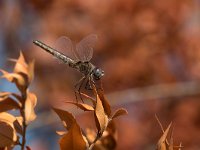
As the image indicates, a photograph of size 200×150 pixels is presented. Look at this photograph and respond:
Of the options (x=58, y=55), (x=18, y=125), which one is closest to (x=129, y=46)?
(x=58, y=55)

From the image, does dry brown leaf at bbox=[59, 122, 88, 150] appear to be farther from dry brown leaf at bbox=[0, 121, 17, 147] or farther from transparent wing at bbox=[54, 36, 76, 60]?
transparent wing at bbox=[54, 36, 76, 60]

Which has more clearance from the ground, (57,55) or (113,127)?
(57,55)

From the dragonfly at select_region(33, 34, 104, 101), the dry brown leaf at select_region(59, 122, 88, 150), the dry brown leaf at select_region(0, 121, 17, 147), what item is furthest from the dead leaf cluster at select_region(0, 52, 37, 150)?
the dragonfly at select_region(33, 34, 104, 101)

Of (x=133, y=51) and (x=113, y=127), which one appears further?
(x=133, y=51)

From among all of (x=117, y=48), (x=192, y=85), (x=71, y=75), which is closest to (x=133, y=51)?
(x=117, y=48)

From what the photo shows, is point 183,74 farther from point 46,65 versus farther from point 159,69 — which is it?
point 46,65

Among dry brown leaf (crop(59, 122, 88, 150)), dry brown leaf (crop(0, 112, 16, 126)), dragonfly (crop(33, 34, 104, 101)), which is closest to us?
dry brown leaf (crop(59, 122, 88, 150))

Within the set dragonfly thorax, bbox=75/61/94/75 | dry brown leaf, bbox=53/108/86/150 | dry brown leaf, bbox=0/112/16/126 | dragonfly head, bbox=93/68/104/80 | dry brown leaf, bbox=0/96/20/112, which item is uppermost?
dragonfly thorax, bbox=75/61/94/75
